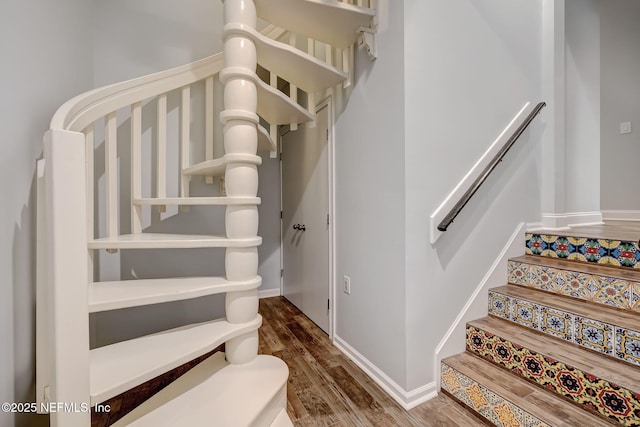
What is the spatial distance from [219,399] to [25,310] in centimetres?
88

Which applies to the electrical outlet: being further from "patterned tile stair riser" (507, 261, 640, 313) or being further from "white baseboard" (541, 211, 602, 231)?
"white baseboard" (541, 211, 602, 231)

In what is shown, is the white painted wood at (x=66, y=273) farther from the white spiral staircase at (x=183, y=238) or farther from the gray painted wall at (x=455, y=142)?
the gray painted wall at (x=455, y=142)

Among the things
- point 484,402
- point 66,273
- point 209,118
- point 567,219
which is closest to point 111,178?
point 209,118

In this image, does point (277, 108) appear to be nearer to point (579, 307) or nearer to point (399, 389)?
point (399, 389)

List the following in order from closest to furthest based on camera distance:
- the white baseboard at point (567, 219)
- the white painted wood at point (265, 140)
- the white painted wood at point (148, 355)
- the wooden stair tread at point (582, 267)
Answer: the white painted wood at point (148, 355)
the wooden stair tread at point (582, 267)
the white painted wood at point (265, 140)
the white baseboard at point (567, 219)

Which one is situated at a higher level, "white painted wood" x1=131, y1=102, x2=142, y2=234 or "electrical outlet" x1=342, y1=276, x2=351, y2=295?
"white painted wood" x1=131, y1=102, x2=142, y2=234

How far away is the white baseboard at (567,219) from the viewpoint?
A: 87.7 inches

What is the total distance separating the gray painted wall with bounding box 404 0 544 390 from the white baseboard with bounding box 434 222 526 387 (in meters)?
0.04

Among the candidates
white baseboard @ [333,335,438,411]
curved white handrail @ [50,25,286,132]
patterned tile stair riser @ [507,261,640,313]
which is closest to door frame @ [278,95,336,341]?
white baseboard @ [333,335,438,411]

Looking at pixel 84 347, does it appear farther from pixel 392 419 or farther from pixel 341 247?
pixel 341 247

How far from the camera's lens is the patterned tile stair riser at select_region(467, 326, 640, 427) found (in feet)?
3.61

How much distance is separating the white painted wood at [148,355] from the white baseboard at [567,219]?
7.82 ft

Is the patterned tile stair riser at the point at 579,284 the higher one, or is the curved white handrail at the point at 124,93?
the curved white handrail at the point at 124,93

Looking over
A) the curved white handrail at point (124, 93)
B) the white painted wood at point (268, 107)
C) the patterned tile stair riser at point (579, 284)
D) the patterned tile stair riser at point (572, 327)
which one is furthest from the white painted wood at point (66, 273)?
the patterned tile stair riser at point (579, 284)
